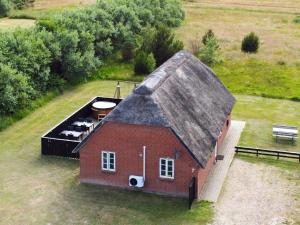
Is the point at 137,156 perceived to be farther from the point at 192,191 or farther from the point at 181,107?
the point at 181,107

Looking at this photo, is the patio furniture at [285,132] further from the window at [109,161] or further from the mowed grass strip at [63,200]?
the window at [109,161]

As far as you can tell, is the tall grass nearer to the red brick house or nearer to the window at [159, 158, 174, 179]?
the red brick house

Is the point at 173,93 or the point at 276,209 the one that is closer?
the point at 276,209

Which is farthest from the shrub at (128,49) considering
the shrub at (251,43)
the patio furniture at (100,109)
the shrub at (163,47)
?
the patio furniture at (100,109)

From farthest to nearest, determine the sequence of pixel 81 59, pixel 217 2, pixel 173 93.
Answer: pixel 217 2
pixel 81 59
pixel 173 93

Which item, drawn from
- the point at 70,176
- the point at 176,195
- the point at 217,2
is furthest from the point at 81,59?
the point at 217,2

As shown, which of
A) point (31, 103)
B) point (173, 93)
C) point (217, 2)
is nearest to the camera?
point (173, 93)

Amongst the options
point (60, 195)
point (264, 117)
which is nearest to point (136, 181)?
point (60, 195)

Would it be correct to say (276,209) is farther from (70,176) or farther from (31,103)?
(31,103)
